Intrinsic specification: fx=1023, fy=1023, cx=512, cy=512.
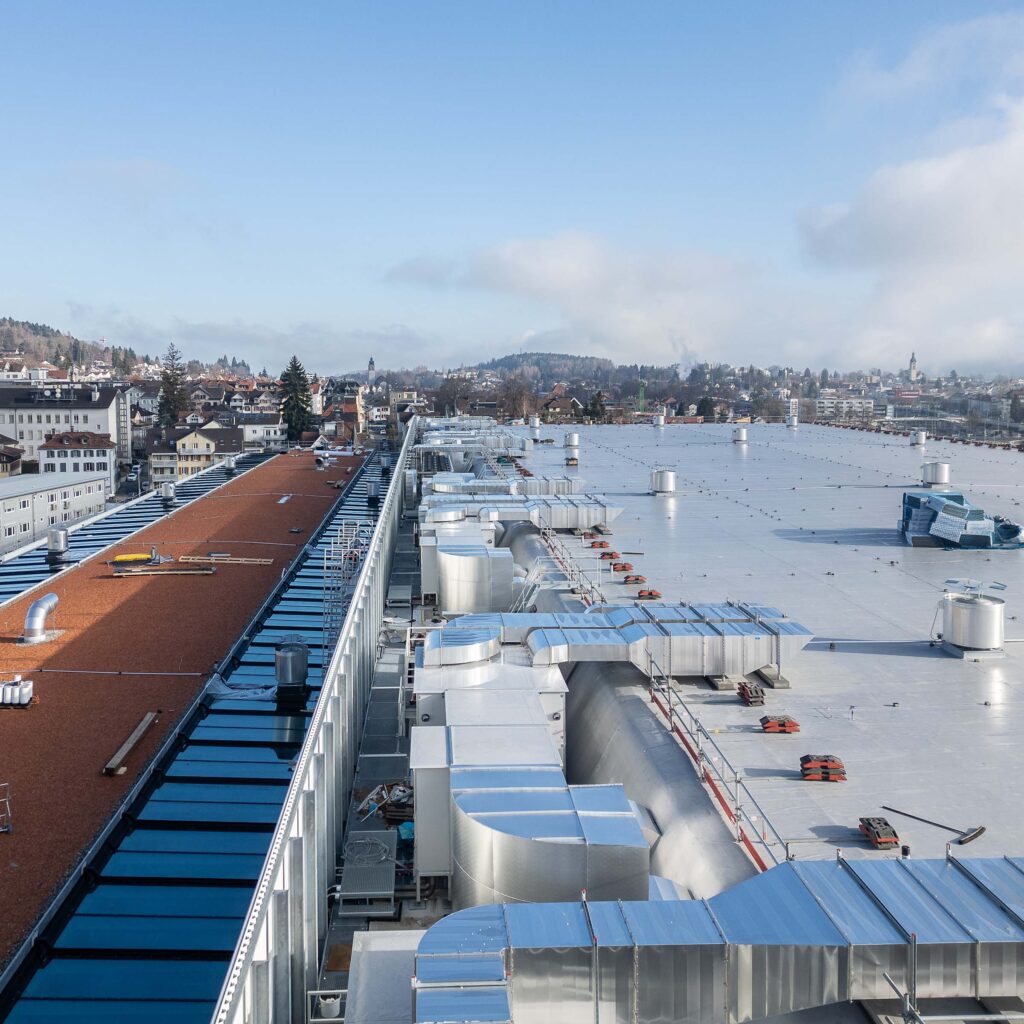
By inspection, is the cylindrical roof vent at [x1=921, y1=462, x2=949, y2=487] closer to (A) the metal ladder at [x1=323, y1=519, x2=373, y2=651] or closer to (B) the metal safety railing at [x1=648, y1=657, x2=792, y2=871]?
(A) the metal ladder at [x1=323, y1=519, x2=373, y2=651]

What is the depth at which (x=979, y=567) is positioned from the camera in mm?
26422

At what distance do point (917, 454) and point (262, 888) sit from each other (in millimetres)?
57763

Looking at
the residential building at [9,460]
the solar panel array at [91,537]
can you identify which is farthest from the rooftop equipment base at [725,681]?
the residential building at [9,460]

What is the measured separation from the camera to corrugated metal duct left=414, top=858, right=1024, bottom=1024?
304 inches

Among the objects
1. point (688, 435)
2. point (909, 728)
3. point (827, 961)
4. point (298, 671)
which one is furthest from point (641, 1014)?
point (688, 435)

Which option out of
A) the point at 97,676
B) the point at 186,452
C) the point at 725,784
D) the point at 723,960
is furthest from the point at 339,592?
the point at 186,452

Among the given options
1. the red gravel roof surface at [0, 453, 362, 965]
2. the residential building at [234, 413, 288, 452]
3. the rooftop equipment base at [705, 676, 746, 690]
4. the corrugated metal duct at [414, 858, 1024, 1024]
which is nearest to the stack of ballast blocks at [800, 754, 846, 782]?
the rooftop equipment base at [705, 676, 746, 690]

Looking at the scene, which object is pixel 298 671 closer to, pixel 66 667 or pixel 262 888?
pixel 66 667

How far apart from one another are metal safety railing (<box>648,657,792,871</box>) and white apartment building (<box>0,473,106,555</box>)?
5104 centimetres

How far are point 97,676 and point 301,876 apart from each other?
1203 centimetres

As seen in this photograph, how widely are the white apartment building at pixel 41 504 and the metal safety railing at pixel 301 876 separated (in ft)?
155

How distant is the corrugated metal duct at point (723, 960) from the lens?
25.3ft

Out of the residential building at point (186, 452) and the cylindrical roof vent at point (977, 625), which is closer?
the cylindrical roof vent at point (977, 625)

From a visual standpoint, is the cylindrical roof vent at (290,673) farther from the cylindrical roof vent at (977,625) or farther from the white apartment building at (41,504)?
the white apartment building at (41,504)
